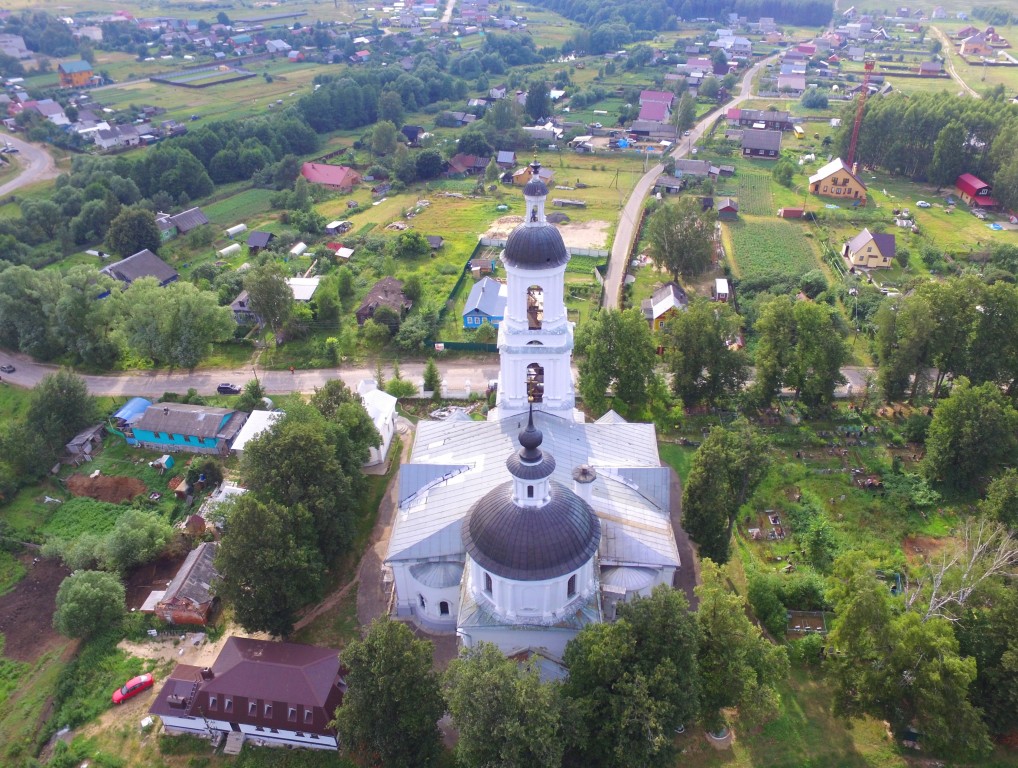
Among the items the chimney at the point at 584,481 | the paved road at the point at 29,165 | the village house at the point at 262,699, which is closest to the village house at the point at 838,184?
the chimney at the point at 584,481

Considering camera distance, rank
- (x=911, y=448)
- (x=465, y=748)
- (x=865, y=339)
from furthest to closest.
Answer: (x=865, y=339)
(x=911, y=448)
(x=465, y=748)

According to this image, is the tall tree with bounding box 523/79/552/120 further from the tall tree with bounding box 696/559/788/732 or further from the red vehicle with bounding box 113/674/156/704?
the red vehicle with bounding box 113/674/156/704

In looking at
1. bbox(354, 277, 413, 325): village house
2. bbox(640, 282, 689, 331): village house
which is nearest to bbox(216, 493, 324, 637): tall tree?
bbox(354, 277, 413, 325): village house

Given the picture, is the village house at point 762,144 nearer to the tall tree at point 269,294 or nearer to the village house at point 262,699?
the tall tree at point 269,294

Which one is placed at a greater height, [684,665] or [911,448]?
[684,665]

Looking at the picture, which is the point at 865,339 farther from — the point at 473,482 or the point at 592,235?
the point at 473,482

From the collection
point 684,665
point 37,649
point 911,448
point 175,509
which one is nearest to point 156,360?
point 175,509
